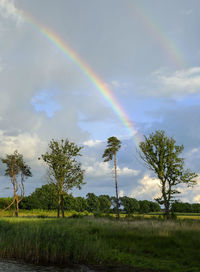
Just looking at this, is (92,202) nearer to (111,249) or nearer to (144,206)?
(144,206)

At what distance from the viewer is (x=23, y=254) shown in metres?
16.0

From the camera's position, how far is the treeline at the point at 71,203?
2210 inches

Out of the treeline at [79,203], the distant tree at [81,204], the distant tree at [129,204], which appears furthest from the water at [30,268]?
the distant tree at [129,204]

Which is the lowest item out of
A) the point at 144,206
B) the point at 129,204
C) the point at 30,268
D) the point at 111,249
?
the point at 30,268

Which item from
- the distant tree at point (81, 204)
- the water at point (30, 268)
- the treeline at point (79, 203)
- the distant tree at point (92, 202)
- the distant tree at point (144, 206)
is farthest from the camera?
the distant tree at point (144, 206)

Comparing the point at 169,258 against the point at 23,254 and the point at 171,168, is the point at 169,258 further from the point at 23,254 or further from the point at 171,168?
the point at 171,168

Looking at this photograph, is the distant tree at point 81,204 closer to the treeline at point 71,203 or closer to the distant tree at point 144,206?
the treeline at point 71,203

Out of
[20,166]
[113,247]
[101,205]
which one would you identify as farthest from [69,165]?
[101,205]

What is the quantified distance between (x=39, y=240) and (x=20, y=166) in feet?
122

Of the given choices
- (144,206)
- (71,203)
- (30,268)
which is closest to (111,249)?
(30,268)

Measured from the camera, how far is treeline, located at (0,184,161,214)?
184 ft

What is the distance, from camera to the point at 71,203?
87000 mm

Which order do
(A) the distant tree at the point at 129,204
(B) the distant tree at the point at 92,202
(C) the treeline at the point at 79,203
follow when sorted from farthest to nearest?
1. (A) the distant tree at the point at 129,204
2. (B) the distant tree at the point at 92,202
3. (C) the treeline at the point at 79,203

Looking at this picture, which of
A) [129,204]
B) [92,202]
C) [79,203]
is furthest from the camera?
[129,204]
